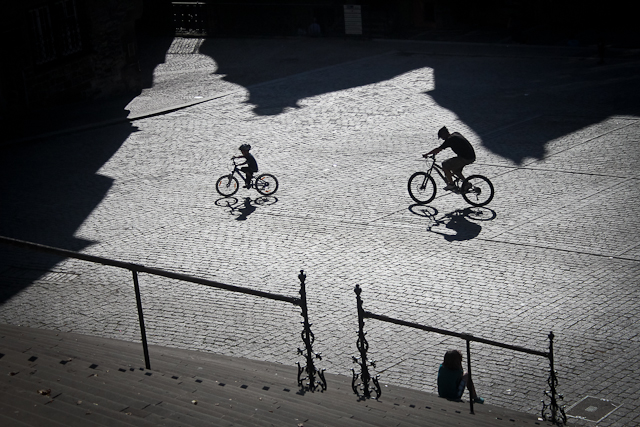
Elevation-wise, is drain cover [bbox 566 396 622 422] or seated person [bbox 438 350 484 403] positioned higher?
seated person [bbox 438 350 484 403]

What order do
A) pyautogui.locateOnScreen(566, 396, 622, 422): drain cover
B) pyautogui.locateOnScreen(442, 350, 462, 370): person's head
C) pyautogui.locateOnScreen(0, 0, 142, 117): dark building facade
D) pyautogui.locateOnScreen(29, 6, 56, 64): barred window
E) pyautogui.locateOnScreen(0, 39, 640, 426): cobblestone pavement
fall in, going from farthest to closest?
pyautogui.locateOnScreen(29, 6, 56, 64): barred window
pyautogui.locateOnScreen(0, 0, 142, 117): dark building facade
pyautogui.locateOnScreen(0, 39, 640, 426): cobblestone pavement
pyautogui.locateOnScreen(566, 396, 622, 422): drain cover
pyautogui.locateOnScreen(442, 350, 462, 370): person's head

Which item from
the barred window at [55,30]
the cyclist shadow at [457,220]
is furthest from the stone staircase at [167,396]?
the barred window at [55,30]

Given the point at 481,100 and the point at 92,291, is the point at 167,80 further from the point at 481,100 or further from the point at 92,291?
the point at 92,291

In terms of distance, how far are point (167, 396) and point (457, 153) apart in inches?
378

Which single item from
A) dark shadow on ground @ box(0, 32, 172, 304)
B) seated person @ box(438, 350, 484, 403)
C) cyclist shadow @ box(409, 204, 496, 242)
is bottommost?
cyclist shadow @ box(409, 204, 496, 242)

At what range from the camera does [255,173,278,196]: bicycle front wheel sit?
51.0ft

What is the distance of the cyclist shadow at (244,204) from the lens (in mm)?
14742

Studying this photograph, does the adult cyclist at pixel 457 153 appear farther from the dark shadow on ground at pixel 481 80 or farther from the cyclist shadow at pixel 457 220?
the dark shadow on ground at pixel 481 80

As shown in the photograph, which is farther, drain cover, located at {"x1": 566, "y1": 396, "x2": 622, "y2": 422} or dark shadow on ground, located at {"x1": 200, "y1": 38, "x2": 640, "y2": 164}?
dark shadow on ground, located at {"x1": 200, "y1": 38, "x2": 640, "y2": 164}

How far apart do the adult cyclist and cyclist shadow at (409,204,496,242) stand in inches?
21.4

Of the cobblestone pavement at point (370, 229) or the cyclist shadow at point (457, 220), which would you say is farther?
the cyclist shadow at point (457, 220)

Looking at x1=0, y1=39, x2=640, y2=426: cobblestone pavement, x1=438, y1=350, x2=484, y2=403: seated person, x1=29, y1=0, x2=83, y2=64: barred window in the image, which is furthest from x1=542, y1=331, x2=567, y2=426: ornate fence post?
x1=29, y1=0, x2=83, y2=64: barred window

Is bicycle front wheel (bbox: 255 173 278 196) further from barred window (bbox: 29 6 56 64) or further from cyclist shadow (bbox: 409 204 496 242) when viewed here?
barred window (bbox: 29 6 56 64)

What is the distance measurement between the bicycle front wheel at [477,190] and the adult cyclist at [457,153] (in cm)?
13
